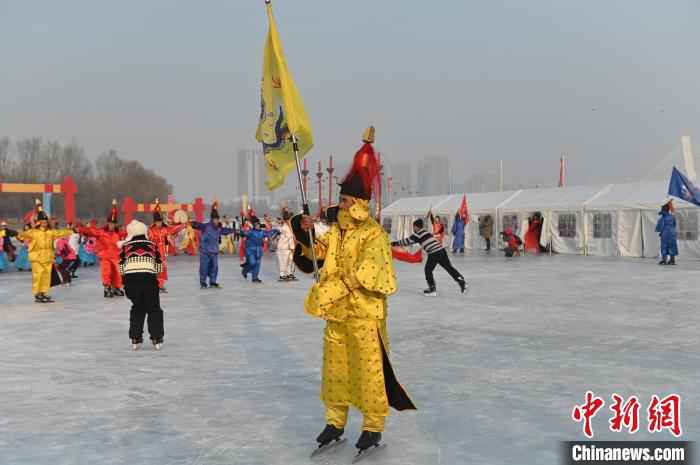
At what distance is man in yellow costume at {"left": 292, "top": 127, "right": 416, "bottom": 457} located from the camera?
14.1ft

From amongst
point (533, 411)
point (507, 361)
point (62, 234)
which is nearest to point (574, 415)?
point (533, 411)

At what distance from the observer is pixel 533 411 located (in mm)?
5277

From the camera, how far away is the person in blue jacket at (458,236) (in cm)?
3008

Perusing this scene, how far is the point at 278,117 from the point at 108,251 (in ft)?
28.9

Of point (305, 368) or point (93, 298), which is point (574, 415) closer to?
point (305, 368)

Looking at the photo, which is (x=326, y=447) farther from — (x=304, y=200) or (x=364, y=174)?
(x=364, y=174)

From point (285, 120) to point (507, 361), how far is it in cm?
365

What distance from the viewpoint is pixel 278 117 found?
17.8 ft

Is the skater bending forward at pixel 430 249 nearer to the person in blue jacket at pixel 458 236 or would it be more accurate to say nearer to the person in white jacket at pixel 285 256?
the person in white jacket at pixel 285 256


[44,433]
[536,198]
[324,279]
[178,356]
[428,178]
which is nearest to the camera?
[324,279]

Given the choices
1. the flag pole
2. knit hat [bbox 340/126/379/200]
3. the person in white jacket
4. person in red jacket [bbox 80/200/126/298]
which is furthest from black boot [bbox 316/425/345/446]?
the person in white jacket

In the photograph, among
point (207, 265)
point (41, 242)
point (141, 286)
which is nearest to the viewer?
point (141, 286)

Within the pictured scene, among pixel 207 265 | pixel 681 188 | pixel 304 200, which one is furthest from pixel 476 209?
pixel 304 200

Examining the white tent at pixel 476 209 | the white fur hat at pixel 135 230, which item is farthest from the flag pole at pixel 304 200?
the white tent at pixel 476 209
